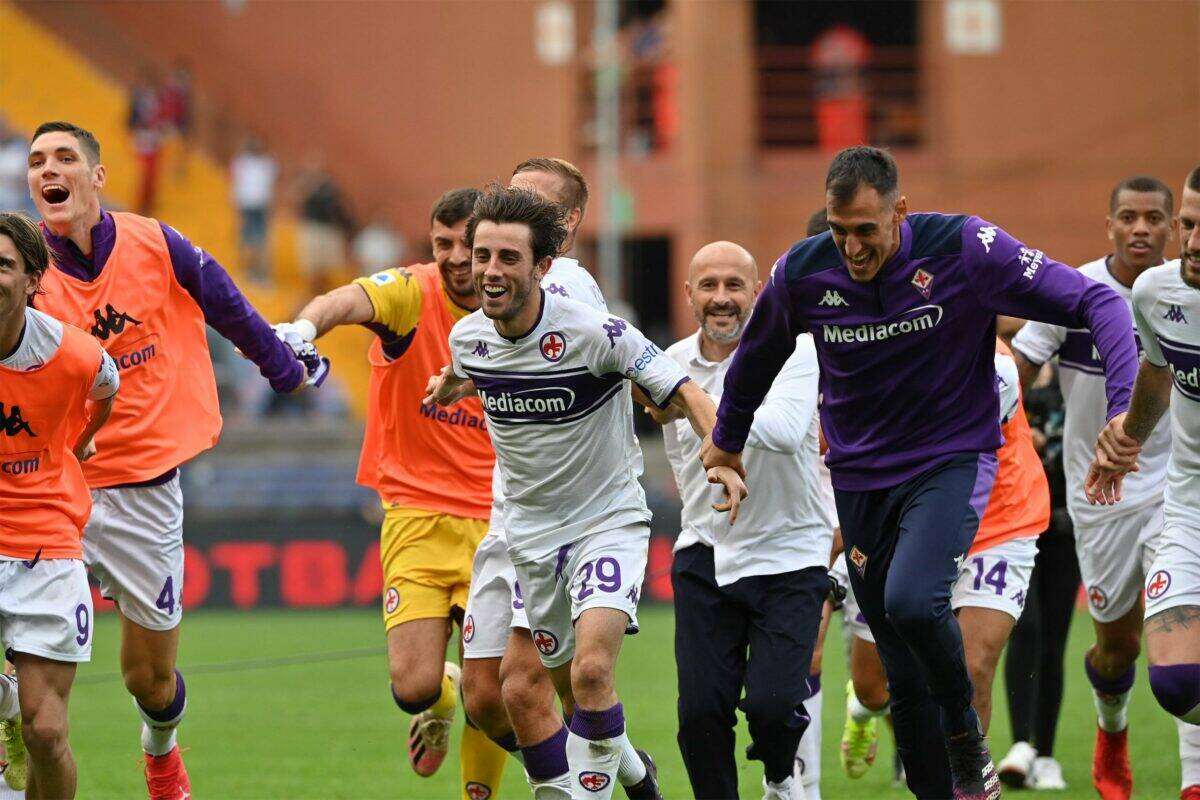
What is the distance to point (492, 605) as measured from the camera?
7258 mm

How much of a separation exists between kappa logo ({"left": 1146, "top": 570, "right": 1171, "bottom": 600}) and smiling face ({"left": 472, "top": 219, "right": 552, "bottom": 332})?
2.55m

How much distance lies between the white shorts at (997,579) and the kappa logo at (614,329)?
171 cm

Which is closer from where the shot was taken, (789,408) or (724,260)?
(789,408)

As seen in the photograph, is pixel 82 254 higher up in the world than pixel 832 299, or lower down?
higher up

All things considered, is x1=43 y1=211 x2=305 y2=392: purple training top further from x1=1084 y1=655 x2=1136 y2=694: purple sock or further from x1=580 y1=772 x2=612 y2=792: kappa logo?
x1=1084 y1=655 x2=1136 y2=694: purple sock

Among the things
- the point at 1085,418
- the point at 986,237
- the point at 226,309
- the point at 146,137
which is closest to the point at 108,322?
the point at 226,309

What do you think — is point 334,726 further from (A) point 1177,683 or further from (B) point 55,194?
(A) point 1177,683

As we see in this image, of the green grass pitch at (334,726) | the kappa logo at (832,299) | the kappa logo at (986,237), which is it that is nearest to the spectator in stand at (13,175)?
the green grass pitch at (334,726)

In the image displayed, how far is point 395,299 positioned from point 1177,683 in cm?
371

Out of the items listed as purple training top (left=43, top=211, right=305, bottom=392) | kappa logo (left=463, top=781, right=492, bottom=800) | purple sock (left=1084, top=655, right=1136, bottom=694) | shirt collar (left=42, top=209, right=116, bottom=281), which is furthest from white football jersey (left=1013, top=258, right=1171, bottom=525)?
shirt collar (left=42, top=209, right=116, bottom=281)

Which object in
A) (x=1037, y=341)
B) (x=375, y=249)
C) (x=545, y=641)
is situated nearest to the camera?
(x=545, y=641)

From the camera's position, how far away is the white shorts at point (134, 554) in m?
7.34

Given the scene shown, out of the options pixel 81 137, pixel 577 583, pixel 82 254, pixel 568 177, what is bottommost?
pixel 577 583

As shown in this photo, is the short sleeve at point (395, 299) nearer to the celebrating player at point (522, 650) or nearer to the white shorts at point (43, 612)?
the celebrating player at point (522, 650)
